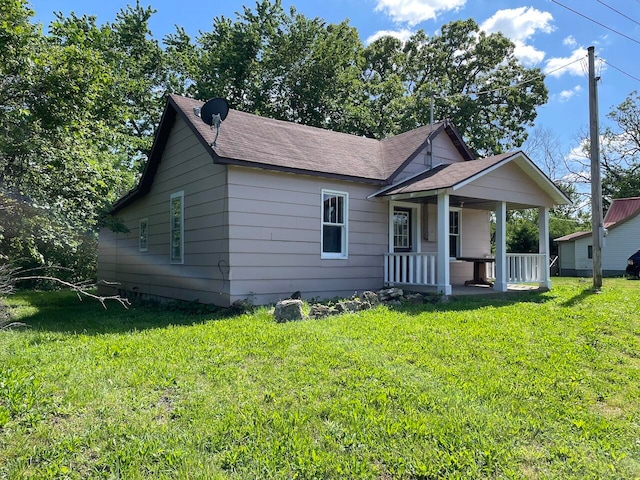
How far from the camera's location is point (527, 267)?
37.3 feet

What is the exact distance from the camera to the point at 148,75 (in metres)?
22.0

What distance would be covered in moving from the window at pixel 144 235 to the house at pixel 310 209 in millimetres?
31

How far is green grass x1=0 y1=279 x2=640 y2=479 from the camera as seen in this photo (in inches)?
118

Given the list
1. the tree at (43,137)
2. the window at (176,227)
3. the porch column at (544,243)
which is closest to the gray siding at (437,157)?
the porch column at (544,243)

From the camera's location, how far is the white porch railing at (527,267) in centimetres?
1116

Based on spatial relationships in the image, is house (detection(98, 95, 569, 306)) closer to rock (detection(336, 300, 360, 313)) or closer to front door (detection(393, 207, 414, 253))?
front door (detection(393, 207, 414, 253))

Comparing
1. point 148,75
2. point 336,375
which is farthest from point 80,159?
point 148,75

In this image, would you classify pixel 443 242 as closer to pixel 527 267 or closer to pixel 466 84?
pixel 527 267

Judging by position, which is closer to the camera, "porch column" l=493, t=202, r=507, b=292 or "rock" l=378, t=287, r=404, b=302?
"rock" l=378, t=287, r=404, b=302

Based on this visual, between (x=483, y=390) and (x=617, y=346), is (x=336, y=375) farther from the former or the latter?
(x=617, y=346)

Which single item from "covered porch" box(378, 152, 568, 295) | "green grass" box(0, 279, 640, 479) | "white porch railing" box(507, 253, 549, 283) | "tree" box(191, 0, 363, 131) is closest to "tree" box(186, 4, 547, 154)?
"tree" box(191, 0, 363, 131)

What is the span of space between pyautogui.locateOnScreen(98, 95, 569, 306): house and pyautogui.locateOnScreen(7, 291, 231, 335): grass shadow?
41 cm

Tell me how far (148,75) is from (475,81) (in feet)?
62.8

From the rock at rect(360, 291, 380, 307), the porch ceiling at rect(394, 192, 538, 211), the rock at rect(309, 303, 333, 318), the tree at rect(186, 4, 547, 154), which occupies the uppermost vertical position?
the tree at rect(186, 4, 547, 154)
